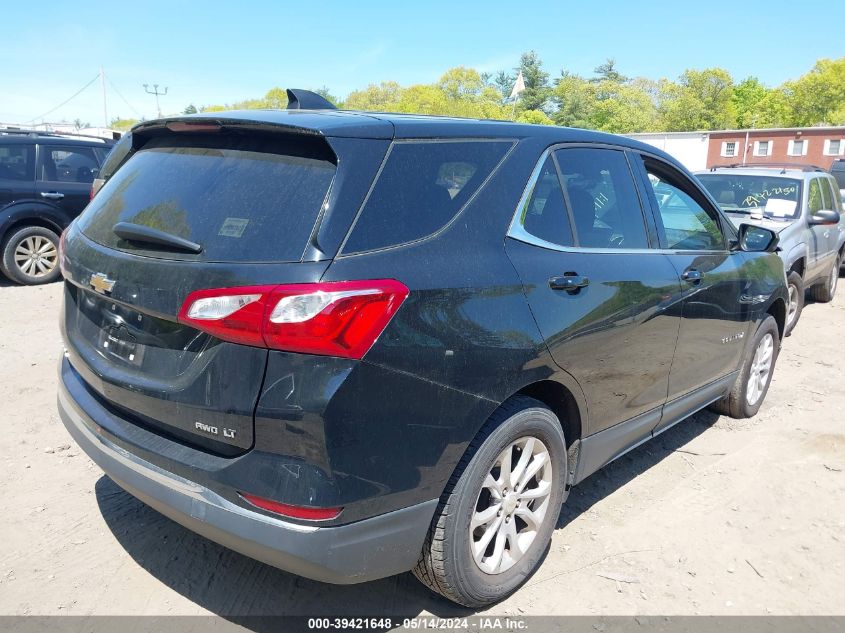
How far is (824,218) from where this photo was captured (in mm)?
7148

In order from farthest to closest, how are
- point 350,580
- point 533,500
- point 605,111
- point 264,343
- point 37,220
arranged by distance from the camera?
point 605,111, point 37,220, point 533,500, point 350,580, point 264,343

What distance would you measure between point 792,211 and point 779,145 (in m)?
52.1

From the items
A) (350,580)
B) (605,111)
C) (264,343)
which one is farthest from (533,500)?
(605,111)

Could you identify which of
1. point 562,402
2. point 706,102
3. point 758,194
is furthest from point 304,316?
point 706,102

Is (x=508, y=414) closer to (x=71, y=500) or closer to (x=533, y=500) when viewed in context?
(x=533, y=500)

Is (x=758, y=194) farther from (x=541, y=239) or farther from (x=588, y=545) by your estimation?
(x=541, y=239)

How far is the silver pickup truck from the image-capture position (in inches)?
272

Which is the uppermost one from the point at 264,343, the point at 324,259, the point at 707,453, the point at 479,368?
the point at 324,259

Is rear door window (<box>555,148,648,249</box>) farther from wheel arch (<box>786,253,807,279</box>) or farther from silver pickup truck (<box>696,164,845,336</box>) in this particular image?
wheel arch (<box>786,253,807,279</box>)

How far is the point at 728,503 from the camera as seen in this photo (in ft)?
12.0

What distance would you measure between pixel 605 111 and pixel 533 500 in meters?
86.6

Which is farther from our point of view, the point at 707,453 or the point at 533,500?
the point at 707,453

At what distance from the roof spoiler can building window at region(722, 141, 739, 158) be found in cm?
5657

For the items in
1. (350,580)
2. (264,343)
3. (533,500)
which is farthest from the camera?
(533,500)
